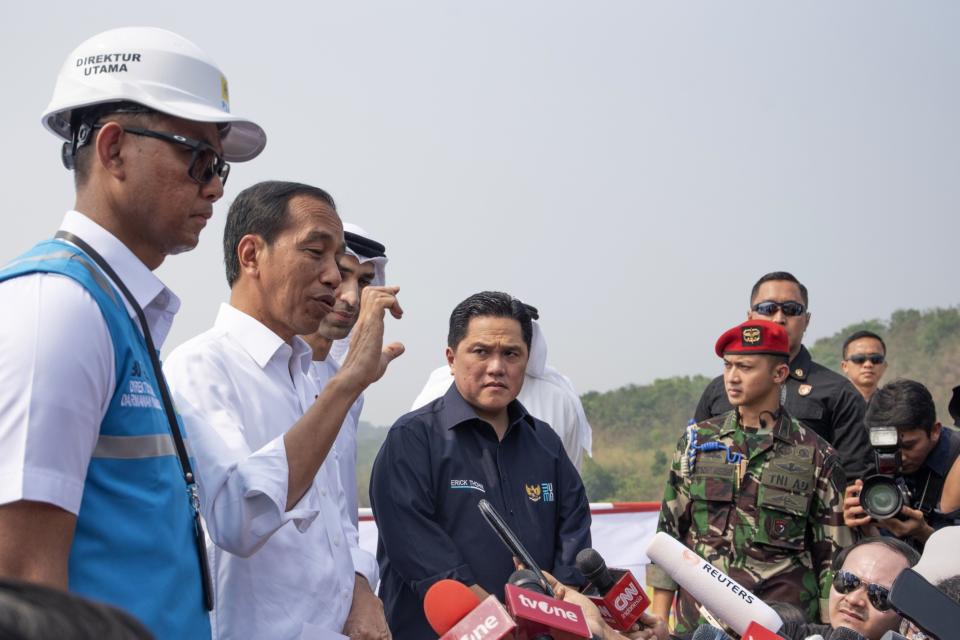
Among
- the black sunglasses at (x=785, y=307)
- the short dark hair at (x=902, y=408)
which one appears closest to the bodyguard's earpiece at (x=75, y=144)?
the short dark hair at (x=902, y=408)

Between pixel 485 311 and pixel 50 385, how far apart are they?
2.88 meters

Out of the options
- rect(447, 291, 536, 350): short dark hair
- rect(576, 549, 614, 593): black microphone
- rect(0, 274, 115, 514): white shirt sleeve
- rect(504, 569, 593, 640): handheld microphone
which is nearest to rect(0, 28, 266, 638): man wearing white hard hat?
rect(0, 274, 115, 514): white shirt sleeve

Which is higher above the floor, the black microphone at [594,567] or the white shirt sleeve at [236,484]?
the white shirt sleeve at [236,484]

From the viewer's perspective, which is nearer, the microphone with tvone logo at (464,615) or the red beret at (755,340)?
the microphone with tvone logo at (464,615)

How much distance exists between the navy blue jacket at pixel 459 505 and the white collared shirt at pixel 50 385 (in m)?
2.18

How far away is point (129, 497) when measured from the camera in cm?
204

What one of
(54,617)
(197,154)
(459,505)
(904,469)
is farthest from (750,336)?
(54,617)

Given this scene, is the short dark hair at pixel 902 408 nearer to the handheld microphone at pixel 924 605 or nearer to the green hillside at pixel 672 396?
the handheld microphone at pixel 924 605

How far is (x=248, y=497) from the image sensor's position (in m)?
2.45

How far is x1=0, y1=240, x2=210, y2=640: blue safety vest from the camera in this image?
1.98m

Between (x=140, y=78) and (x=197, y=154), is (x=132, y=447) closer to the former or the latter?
(x=197, y=154)

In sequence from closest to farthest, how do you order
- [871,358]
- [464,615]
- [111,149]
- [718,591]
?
[111,149] < [464,615] < [718,591] < [871,358]

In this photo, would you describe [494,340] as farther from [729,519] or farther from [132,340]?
[132,340]

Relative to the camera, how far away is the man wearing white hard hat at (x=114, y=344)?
6.00 feet
